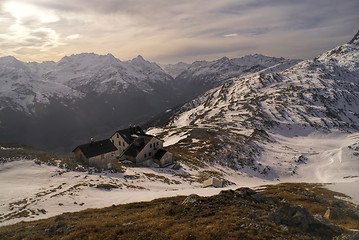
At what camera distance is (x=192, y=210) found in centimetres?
1884

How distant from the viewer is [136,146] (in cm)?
6203

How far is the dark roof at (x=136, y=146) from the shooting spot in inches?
2367

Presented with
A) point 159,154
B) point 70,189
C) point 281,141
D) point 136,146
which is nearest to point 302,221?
point 70,189

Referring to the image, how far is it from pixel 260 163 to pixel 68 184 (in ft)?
217

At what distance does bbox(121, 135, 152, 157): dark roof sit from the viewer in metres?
60.1

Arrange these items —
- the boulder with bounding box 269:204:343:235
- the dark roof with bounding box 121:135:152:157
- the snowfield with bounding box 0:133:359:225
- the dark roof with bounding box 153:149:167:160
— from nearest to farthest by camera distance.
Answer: the boulder with bounding box 269:204:343:235
the snowfield with bounding box 0:133:359:225
the dark roof with bounding box 121:135:152:157
the dark roof with bounding box 153:149:167:160

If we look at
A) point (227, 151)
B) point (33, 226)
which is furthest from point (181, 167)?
point (33, 226)

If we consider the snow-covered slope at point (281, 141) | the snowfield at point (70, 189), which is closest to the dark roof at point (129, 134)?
the snow-covered slope at point (281, 141)

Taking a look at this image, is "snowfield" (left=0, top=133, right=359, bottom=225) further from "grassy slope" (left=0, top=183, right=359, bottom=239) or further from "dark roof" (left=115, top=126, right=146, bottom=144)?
"dark roof" (left=115, top=126, right=146, bottom=144)

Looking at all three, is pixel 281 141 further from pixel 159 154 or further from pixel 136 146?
pixel 136 146

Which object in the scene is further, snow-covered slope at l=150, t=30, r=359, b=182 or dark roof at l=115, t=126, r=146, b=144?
snow-covered slope at l=150, t=30, r=359, b=182

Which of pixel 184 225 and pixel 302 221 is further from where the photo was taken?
pixel 302 221

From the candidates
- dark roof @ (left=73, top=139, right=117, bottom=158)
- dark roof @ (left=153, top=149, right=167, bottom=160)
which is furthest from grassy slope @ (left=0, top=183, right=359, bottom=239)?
dark roof @ (left=153, top=149, right=167, bottom=160)

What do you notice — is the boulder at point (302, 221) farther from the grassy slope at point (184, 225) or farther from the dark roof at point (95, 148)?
the dark roof at point (95, 148)
